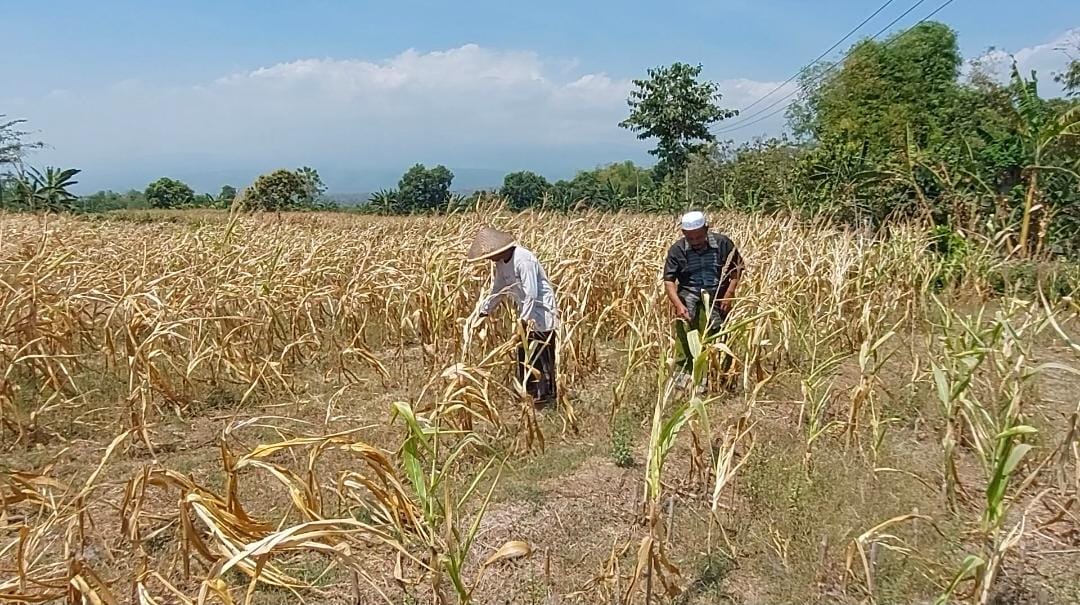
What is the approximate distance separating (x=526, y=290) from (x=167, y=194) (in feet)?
113

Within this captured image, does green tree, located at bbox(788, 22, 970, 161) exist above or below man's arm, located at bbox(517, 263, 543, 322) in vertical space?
above

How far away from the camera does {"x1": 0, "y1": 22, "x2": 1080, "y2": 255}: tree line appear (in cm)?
971

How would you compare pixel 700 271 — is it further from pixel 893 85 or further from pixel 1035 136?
pixel 893 85

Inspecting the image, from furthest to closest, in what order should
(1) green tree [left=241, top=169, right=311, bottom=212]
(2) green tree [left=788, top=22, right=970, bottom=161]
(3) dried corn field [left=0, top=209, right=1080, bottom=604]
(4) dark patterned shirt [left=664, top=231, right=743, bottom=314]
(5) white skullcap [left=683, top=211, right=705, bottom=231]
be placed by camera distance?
1. (1) green tree [left=241, top=169, right=311, bottom=212]
2. (2) green tree [left=788, top=22, right=970, bottom=161]
3. (4) dark patterned shirt [left=664, top=231, right=743, bottom=314]
4. (5) white skullcap [left=683, top=211, right=705, bottom=231]
5. (3) dried corn field [left=0, top=209, right=1080, bottom=604]

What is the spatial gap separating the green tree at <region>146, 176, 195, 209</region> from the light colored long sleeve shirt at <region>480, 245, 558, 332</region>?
32557 mm

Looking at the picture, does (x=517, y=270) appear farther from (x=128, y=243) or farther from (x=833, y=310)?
(x=128, y=243)

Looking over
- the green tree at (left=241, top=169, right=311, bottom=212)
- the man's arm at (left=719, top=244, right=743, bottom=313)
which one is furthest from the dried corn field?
the green tree at (left=241, top=169, right=311, bottom=212)

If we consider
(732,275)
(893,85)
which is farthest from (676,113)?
(732,275)

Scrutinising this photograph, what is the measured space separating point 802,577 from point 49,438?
13.3 ft

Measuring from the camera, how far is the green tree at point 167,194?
33.8m

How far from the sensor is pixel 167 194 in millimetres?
34188

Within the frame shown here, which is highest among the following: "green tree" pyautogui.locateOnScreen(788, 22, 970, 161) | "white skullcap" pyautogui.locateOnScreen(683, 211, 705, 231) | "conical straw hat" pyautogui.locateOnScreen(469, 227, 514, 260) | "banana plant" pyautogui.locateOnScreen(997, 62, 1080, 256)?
"green tree" pyautogui.locateOnScreen(788, 22, 970, 161)

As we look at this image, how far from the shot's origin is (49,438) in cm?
428

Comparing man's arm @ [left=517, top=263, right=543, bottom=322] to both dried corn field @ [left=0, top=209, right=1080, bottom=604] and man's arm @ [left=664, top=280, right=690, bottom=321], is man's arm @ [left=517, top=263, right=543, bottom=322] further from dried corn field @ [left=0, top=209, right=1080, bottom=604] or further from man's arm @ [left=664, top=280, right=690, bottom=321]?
man's arm @ [left=664, top=280, right=690, bottom=321]
